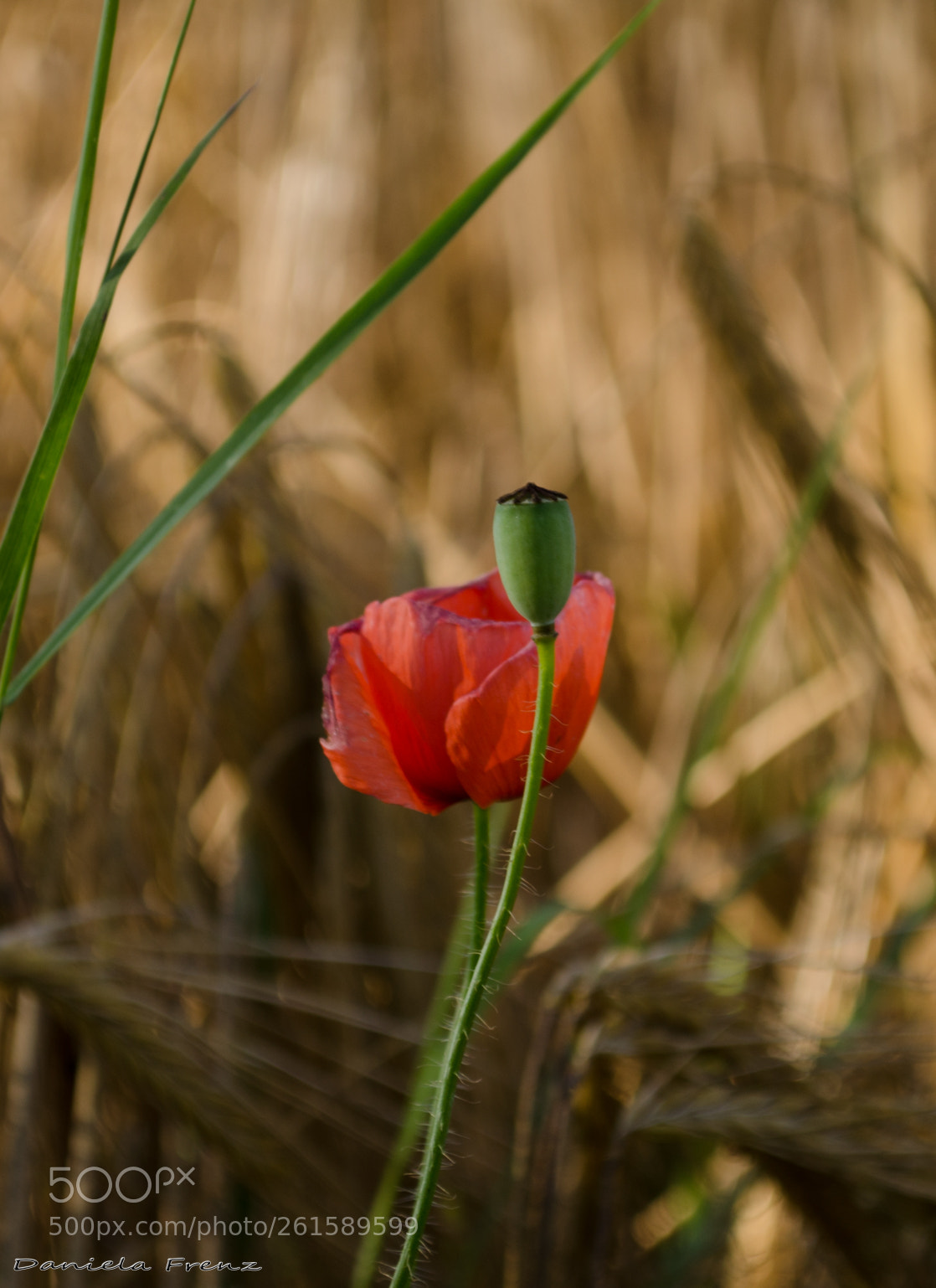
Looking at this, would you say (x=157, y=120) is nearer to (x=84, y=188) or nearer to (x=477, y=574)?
(x=84, y=188)

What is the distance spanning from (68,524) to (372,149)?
0.75m

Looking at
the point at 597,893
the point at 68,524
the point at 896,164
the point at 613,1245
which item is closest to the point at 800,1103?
the point at 613,1245

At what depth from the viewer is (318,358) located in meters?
0.29

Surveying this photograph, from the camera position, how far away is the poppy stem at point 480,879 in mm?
252

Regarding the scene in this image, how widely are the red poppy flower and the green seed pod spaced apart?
3 cm

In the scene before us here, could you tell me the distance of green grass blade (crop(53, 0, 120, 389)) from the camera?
0.26m

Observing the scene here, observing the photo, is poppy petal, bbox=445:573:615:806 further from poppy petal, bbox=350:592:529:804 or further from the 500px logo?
the 500px logo

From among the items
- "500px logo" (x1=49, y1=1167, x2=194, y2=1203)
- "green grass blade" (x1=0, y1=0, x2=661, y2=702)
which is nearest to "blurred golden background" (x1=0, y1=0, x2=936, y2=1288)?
"500px logo" (x1=49, y1=1167, x2=194, y2=1203)
